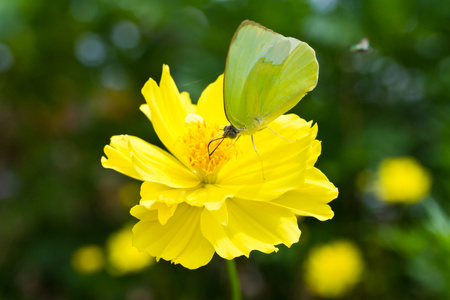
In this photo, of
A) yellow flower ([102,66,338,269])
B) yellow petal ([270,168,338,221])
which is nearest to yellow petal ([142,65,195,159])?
yellow flower ([102,66,338,269])

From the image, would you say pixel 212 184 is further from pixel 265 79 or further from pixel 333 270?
pixel 333 270

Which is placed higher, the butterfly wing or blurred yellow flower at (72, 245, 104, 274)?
the butterfly wing

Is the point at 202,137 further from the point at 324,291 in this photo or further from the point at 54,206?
the point at 54,206

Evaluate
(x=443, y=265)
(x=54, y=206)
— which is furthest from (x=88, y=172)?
(x=443, y=265)

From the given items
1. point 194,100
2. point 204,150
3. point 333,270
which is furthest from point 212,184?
point 333,270

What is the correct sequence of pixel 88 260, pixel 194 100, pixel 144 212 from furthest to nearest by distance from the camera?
1. pixel 88 260
2. pixel 194 100
3. pixel 144 212

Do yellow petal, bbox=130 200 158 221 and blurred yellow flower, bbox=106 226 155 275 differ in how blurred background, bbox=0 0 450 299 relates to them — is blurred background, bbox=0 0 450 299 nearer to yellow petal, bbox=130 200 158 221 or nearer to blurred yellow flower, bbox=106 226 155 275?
blurred yellow flower, bbox=106 226 155 275

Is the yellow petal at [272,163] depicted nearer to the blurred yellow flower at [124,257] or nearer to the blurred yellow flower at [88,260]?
the blurred yellow flower at [124,257]
